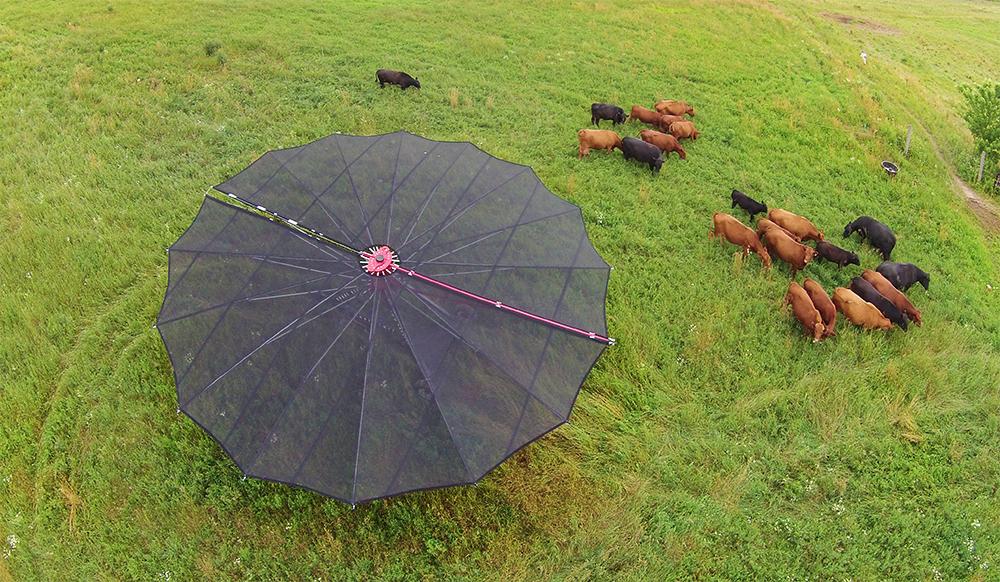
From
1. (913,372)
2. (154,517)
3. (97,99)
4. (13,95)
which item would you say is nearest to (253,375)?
(154,517)

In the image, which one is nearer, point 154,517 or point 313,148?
point 154,517

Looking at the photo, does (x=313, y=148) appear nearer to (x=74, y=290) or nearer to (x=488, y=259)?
(x=488, y=259)

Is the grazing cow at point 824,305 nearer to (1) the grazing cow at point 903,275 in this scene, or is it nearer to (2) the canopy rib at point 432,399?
(1) the grazing cow at point 903,275

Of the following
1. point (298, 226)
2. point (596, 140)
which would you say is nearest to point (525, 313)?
point (298, 226)

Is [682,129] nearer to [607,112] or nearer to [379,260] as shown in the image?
[607,112]

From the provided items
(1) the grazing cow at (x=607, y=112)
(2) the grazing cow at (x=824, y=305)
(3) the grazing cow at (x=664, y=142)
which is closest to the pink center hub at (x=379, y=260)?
(2) the grazing cow at (x=824, y=305)
